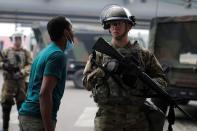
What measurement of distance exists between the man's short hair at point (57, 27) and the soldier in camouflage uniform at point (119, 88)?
0.97ft

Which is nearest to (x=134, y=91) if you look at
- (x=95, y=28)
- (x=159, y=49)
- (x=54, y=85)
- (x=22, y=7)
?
(x=54, y=85)

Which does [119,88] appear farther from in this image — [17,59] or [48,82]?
[17,59]

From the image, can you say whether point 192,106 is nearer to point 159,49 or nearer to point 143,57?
point 159,49

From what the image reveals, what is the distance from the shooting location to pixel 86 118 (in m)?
10.5

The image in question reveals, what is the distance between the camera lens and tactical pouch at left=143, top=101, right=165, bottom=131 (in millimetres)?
3762

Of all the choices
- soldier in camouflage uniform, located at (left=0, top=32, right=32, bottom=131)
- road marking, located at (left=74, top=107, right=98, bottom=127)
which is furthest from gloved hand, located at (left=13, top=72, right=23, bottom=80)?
road marking, located at (left=74, top=107, right=98, bottom=127)

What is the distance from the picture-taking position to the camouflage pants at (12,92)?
26.0 ft

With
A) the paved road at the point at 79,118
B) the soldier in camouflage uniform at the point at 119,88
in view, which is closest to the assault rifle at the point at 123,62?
the soldier in camouflage uniform at the point at 119,88

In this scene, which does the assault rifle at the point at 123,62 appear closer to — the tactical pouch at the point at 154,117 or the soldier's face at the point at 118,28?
the tactical pouch at the point at 154,117

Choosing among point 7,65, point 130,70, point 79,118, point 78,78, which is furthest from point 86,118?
point 78,78

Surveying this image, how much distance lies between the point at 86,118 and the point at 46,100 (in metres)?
6.93

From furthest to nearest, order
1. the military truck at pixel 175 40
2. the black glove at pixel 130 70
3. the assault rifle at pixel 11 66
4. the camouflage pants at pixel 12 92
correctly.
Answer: the military truck at pixel 175 40 < the assault rifle at pixel 11 66 < the camouflage pants at pixel 12 92 < the black glove at pixel 130 70

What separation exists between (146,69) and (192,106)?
32.1ft

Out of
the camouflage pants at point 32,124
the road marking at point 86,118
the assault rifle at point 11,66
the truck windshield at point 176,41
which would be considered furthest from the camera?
the truck windshield at point 176,41
